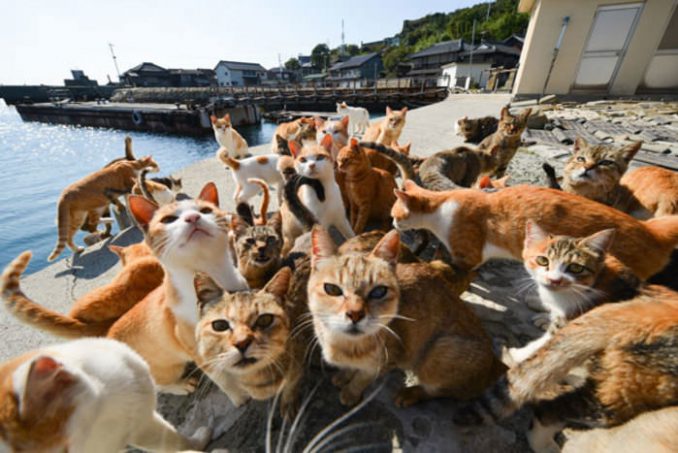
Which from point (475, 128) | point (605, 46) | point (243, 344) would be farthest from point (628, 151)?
point (605, 46)

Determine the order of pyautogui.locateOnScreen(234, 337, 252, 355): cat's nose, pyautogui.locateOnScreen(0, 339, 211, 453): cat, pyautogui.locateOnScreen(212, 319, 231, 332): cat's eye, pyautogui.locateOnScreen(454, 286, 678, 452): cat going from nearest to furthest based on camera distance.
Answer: pyautogui.locateOnScreen(0, 339, 211, 453): cat → pyautogui.locateOnScreen(454, 286, 678, 452): cat → pyautogui.locateOnScreen(234, 337, 252, 355): cat's nose → pyautogui.locateOnScreen(212, 319, 231, 332): cat's eye

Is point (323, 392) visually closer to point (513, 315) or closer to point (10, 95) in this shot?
point (513, 315)

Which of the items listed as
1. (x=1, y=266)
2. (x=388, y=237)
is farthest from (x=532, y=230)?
(x=1, y=266)

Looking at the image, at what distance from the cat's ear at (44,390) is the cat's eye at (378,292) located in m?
1.15

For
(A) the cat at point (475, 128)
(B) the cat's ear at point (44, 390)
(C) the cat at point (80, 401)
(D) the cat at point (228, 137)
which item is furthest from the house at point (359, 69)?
(B) the cat's ear at point (44, 390)

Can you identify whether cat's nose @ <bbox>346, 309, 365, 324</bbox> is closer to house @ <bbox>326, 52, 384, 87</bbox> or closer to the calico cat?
the calico cat

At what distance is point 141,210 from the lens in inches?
60.4

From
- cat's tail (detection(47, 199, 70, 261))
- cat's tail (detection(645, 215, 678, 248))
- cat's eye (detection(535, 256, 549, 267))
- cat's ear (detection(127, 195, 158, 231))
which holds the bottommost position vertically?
cat's tail (detection(47, 199, 70, 261))

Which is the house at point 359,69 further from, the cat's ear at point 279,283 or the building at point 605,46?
the cat's ear at point 279,283

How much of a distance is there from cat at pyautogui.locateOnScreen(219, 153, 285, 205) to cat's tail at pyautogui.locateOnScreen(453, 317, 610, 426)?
143 inches

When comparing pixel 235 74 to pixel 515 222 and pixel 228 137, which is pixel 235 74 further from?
pixel 515 222

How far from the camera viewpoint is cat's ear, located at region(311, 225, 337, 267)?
5.41 ft

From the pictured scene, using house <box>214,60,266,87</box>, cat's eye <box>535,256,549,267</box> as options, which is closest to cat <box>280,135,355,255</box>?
cat's eye <box>535,256,549,267</box>

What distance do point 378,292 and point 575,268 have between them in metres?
1.06
